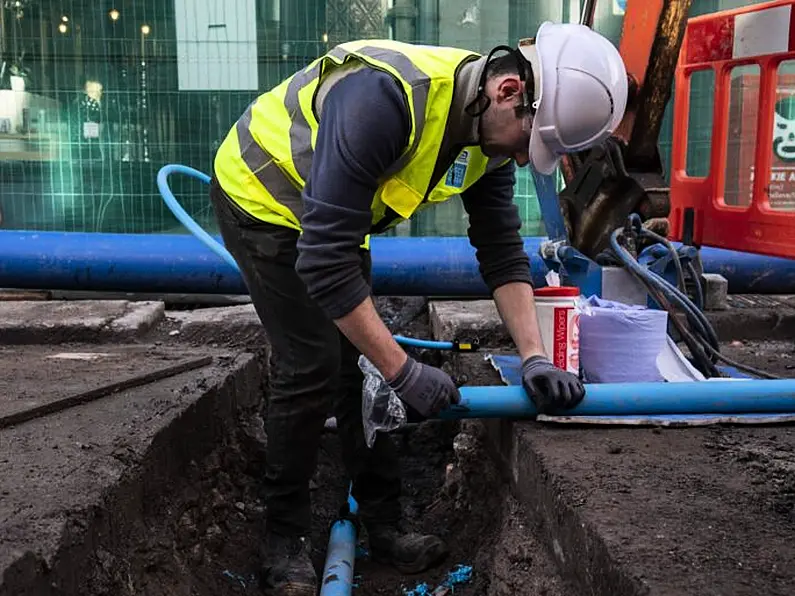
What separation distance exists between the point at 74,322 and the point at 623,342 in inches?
105

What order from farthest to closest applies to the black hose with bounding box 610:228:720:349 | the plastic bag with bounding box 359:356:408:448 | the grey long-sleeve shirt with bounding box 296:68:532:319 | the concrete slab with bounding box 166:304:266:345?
the concrete slab with bounding box 166:304:266:345
the black hose with bounding box 610:228:720:349
the plastic bag with bounding box 359:356:408:448
the grey long-sleeve shirt with bounding box 296:68:532:319

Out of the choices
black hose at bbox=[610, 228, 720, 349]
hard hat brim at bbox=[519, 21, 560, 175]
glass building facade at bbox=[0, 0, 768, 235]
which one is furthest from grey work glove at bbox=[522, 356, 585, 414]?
glass building facade at bbox=[0, 0, 768, 235]

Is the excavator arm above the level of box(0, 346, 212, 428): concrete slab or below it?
above

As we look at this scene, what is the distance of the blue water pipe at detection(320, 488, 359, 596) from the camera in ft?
8.39

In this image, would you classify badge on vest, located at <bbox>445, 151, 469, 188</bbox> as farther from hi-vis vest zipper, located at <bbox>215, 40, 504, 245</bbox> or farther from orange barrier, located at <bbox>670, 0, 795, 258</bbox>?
orange barrier, located at <bbox>670, 0, 795, 258</bbox>

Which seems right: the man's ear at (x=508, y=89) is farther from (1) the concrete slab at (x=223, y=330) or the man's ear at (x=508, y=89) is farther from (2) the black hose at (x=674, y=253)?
(1) the concrete slab at (x=223, y=330)

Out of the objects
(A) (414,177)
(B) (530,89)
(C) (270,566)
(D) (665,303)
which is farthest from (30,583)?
(D) (665,303)

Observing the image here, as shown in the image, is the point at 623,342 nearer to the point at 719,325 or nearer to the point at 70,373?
the point at 719,325

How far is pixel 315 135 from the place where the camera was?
231 cm

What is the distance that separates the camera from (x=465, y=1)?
648 cm

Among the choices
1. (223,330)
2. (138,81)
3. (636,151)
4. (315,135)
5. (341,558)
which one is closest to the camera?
(315,135)

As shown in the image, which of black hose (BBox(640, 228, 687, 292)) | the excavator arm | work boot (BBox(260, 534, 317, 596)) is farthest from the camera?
the excavator arm

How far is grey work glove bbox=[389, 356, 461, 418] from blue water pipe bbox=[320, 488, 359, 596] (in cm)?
59

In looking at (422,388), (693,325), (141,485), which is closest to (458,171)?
(422,388)
